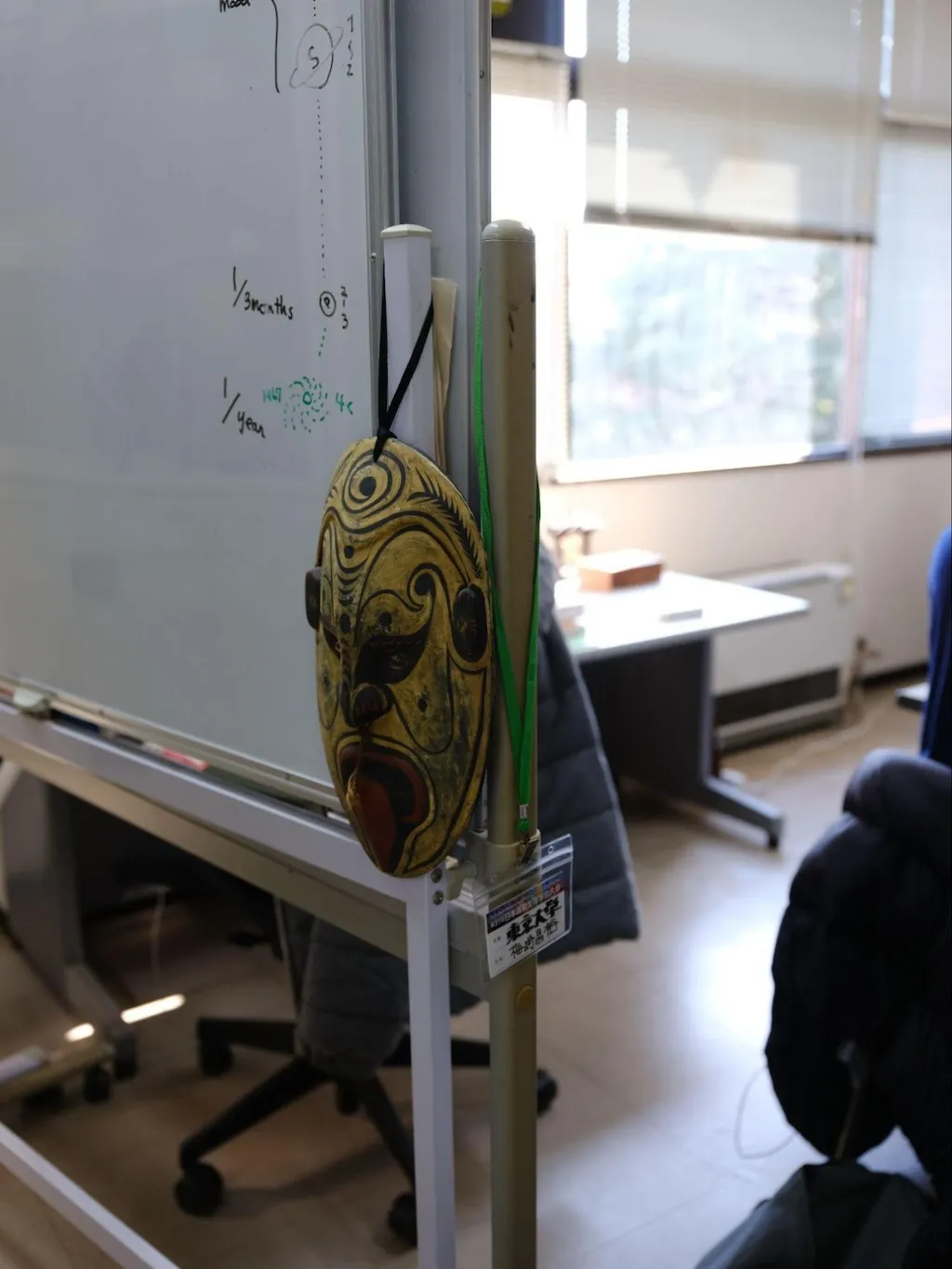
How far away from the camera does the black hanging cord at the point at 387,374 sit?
0.77 meters

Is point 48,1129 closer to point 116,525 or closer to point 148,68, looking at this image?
point 116,525

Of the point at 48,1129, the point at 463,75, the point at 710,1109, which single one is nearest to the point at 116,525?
the point at 463,75

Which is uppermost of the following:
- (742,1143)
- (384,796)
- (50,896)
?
(384,796)

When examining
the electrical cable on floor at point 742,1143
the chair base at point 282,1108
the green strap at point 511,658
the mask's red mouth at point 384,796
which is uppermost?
the green strap at point 511,658

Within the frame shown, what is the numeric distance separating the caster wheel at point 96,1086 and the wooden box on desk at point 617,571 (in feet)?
4.93

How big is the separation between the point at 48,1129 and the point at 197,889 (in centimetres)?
42

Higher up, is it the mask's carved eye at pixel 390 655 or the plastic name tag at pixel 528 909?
the mask's carved eye at pixel 390 655

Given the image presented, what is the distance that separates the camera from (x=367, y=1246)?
59.9 inches

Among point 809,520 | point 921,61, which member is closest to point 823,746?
point 809,520

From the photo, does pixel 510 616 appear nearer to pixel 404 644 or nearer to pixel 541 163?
pixel 404 644

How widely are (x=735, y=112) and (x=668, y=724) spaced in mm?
1676

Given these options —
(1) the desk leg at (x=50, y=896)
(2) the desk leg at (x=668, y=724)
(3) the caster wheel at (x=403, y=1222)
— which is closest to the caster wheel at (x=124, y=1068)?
(1) the desk leg at (x=50, y=896)

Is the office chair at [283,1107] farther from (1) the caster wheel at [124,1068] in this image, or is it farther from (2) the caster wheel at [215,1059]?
(1) the caster wheel at [124,1068]

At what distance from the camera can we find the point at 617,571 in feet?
8.93
